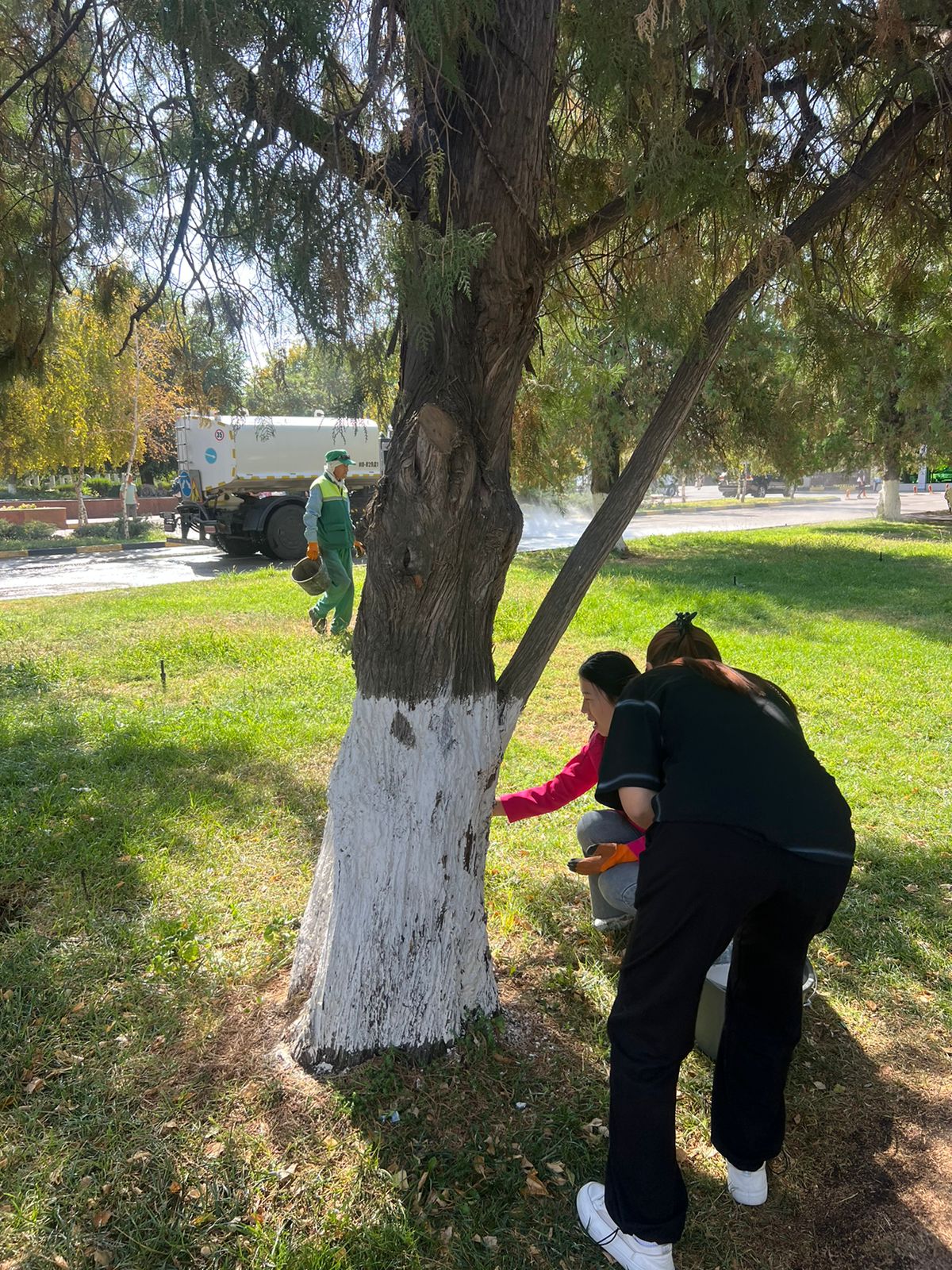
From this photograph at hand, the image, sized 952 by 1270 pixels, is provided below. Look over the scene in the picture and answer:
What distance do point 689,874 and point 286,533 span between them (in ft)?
47.0

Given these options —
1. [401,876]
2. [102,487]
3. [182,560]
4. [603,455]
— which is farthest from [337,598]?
[102,487]

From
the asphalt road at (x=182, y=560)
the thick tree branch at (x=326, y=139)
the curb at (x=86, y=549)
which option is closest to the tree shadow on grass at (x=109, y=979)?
the thick tree branch at (x=326, y=139)

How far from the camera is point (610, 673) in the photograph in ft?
8.41

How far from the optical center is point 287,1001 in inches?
112

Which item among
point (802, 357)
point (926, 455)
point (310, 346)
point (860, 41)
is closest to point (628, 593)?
point (802, 357)

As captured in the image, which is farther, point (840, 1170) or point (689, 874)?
Result: point (840, 1170)

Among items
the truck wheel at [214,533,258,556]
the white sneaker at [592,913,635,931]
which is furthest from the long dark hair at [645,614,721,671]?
the truck wheel at [214,533,258,556]

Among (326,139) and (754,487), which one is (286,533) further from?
(754,487)

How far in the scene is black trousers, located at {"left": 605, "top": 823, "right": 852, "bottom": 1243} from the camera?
5.95ft

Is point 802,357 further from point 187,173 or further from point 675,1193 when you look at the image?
point 675,1193

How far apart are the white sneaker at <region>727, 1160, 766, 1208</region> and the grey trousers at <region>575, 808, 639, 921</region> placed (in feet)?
3.15

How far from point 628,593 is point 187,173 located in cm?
942

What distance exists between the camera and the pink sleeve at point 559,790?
9.86ft

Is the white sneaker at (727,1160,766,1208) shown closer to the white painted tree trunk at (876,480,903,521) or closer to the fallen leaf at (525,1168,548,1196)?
the fallen leaf at (525,1168,548,1196)
